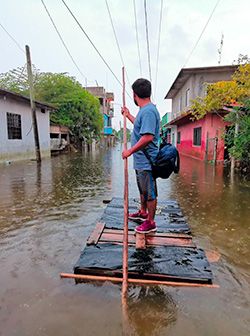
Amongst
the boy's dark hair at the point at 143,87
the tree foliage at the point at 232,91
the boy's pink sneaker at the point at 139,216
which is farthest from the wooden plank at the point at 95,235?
the tree foliage at the point at 232,91

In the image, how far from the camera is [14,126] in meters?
13.9

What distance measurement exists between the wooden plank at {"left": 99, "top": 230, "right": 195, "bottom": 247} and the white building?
34.8 ft

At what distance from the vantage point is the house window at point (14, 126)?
1336 cm

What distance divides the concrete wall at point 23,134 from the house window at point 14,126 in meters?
0.20

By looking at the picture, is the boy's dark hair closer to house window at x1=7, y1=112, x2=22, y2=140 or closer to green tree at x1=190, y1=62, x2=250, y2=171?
green tree at x1=190, y1=62, x2=250, y2=171

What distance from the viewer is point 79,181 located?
8094 mm

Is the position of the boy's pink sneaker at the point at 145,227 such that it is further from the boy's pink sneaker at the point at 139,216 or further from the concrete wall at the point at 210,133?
the concrete wall at the point at 210,133

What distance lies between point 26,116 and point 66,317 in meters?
14.7

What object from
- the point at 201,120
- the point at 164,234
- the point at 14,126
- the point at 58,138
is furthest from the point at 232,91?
the point at 58,138

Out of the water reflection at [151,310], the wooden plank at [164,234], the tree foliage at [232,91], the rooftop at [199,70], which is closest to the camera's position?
the water reflection at [151,310]

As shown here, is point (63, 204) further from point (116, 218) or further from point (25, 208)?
point (116, 218)

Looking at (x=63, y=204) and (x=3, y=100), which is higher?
(x=3, y=100)

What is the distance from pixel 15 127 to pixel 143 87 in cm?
1255

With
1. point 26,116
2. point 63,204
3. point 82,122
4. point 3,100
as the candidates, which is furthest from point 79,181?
point 82,122
